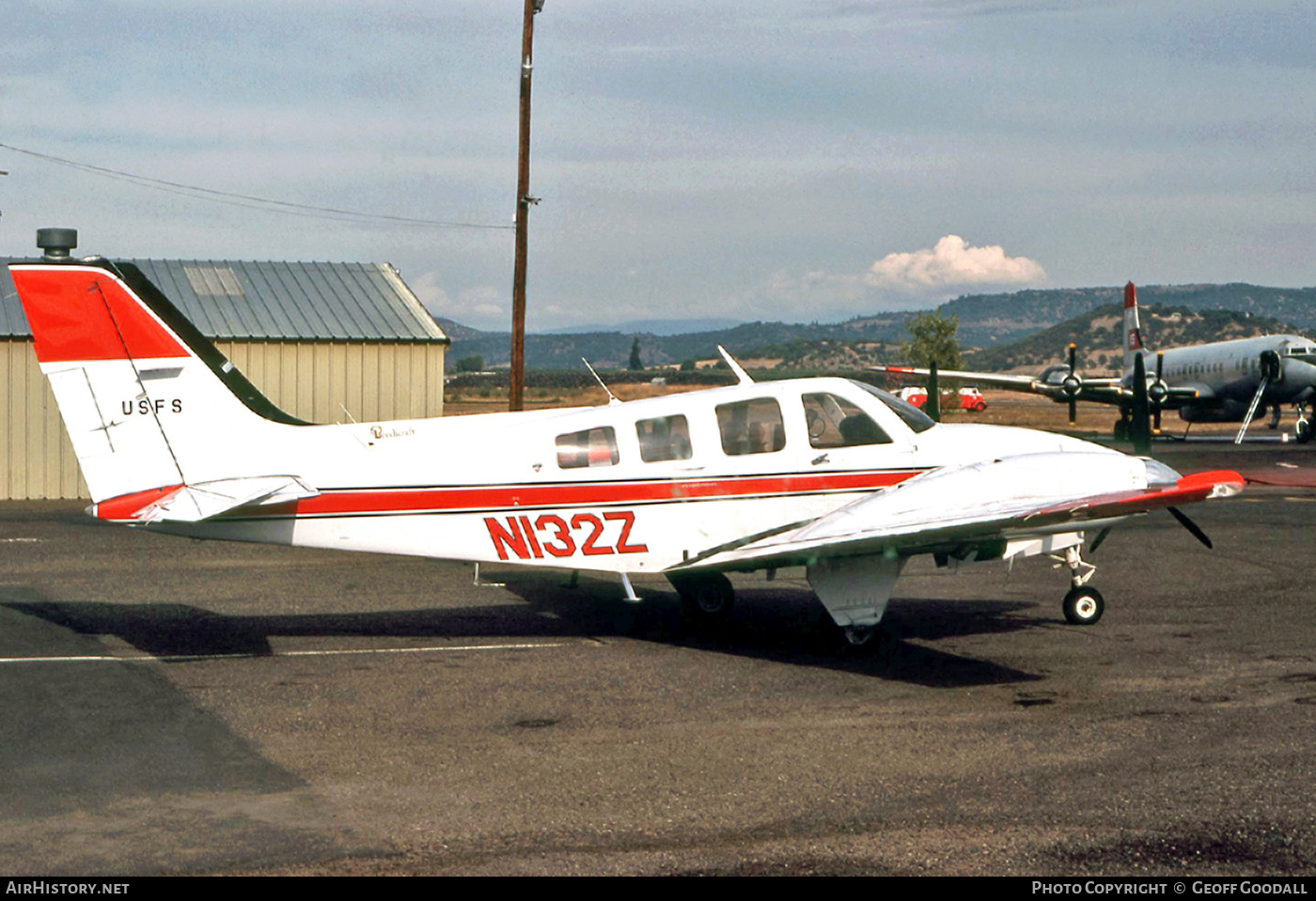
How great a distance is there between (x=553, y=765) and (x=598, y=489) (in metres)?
3.94

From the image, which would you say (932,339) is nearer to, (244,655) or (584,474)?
(584,474)

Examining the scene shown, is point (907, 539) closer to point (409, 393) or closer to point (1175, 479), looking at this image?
point (1175, 479)

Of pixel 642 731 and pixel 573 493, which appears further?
pixel 573 493

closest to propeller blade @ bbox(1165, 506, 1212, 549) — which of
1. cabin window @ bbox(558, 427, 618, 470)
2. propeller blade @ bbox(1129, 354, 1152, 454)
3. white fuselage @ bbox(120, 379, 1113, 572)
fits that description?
white fuselage @ bbox(120, 379, 1113, 572)

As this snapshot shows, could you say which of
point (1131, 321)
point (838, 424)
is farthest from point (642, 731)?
point (1131, 321)

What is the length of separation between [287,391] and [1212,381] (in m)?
39.3

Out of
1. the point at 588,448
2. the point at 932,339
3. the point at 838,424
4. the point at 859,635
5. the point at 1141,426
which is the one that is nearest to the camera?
the point at 859,635

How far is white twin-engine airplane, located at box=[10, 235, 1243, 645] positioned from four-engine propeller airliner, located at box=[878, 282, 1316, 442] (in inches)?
1417

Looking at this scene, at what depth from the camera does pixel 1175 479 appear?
1109 cm

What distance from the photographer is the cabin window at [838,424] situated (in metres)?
12.2

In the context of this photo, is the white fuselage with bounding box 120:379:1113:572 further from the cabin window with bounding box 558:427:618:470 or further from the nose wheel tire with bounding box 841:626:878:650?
the nose wheel tire with bounding box 841:626:878:650

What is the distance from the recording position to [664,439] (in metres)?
12.0

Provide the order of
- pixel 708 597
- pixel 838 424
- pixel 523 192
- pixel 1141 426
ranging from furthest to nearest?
pixel 523 192
pixel 1141 426
pixel 708 597
pixel 838 424

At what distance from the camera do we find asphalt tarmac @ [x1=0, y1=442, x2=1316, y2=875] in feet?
22.1
